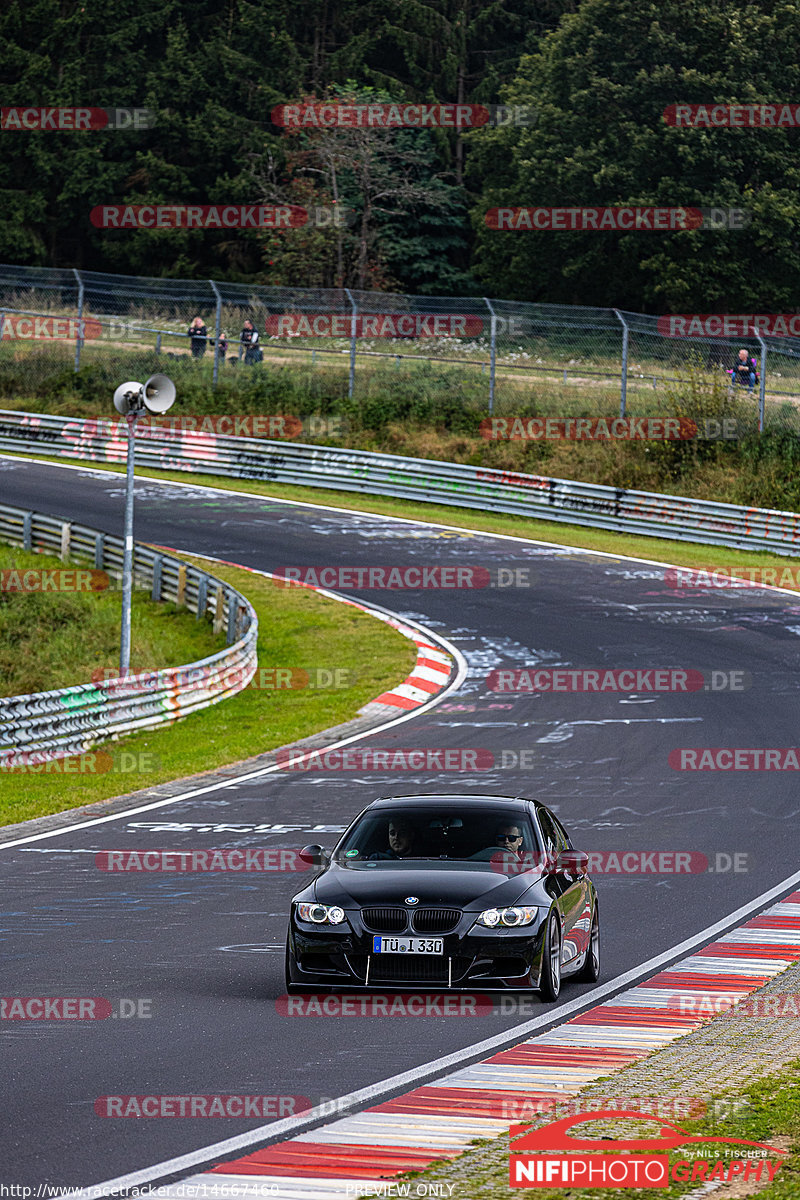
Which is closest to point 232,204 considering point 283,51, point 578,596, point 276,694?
point 283,51

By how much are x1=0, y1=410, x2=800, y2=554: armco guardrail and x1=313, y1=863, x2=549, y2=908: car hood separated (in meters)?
26.9

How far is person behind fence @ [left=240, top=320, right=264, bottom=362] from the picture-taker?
46844mm

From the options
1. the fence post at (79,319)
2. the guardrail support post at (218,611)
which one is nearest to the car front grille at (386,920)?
the guardrail support post at (218,611)

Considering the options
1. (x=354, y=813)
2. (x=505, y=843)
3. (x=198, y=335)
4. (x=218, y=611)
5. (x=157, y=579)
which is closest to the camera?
(x=505, y=843)

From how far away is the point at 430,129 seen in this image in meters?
72.8

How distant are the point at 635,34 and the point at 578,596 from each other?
37.6 m

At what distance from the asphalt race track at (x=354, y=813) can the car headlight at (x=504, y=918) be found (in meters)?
0.53

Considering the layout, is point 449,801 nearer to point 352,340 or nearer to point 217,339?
point 352,340

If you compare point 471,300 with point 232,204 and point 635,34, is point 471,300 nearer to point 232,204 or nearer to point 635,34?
point 635,34

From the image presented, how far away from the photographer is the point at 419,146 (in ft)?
234

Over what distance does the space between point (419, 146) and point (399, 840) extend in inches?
2568

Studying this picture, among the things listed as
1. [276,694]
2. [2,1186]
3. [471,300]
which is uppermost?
[471,300]

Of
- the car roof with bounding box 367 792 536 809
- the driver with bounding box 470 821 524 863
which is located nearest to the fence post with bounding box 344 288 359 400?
the car roof with bounding box 367 792 536 809

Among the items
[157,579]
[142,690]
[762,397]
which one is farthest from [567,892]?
[762,397]
